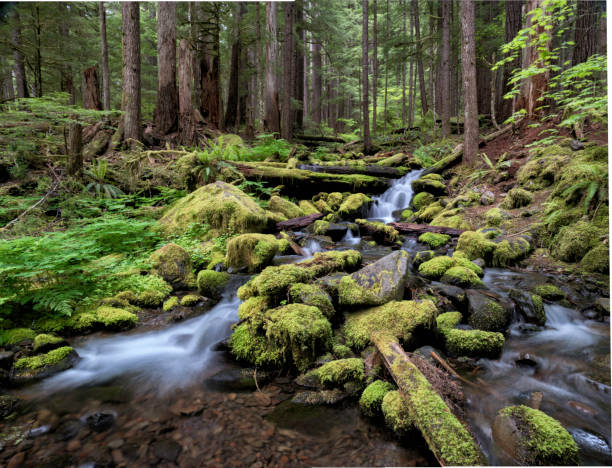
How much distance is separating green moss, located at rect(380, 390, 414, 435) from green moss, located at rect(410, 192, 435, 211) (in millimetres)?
8318

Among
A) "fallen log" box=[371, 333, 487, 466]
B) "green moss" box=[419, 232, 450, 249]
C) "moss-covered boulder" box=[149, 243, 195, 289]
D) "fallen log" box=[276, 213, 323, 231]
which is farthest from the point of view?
"fallen log" box=[276, 213, 323, 231]

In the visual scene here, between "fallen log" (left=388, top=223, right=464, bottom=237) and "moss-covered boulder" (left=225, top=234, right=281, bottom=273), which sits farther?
"fallen log" (left=388, top=223, right=464, bottom=237)

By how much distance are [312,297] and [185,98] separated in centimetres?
1068

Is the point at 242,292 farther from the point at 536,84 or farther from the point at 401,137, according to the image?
the point at 401,137

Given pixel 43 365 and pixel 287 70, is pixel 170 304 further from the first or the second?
pixel 287 70

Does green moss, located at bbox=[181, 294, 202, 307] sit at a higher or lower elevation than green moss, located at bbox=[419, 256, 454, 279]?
lower

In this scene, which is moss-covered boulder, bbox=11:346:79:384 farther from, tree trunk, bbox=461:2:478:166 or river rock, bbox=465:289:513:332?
tree trunk, bbox=461:2:478:166

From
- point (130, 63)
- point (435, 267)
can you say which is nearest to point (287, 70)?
point (130, 63)

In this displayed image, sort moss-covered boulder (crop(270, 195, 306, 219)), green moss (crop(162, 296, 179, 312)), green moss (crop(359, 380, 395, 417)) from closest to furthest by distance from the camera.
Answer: green moss (crop(359, 380, 395, 417)), green moss (crop(162, 296, 179, 312)), moss-covered boulder (crop(270, 195, 306, 219))

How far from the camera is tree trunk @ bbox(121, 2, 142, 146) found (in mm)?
9781

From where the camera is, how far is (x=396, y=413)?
2.48 m

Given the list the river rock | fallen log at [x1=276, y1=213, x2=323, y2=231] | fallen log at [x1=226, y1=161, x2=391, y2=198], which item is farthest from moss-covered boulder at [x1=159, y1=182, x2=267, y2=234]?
the river rock

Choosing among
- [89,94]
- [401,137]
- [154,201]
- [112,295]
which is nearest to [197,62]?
[89,94]

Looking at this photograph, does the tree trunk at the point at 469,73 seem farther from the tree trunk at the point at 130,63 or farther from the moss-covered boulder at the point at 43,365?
the moss-covered boulder at the point at 43,365
